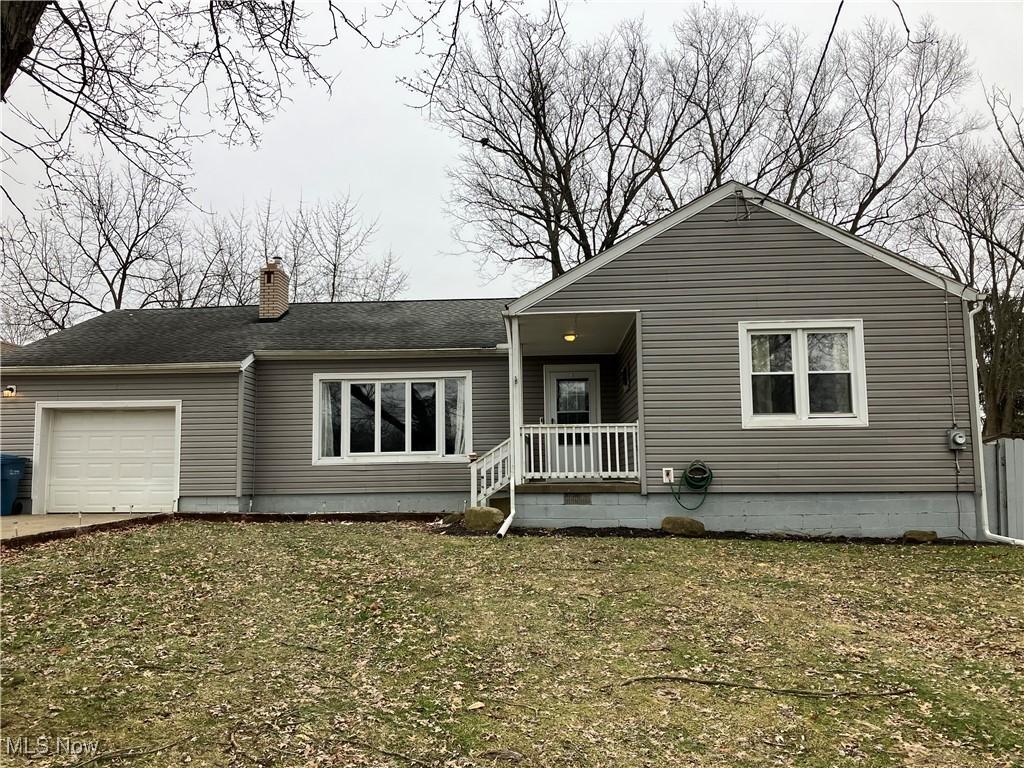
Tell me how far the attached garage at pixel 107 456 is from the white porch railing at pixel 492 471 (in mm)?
5519

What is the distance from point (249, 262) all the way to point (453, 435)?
58.1 feet

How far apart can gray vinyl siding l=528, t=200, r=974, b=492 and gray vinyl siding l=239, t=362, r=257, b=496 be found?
230 inches

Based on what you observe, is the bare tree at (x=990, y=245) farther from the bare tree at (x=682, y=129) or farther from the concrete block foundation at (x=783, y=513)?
the concrete block foundation at (x=783, y=513)

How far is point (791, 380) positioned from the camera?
9.44 metres

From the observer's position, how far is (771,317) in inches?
374

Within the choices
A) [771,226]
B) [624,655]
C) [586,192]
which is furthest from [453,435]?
[586,192]

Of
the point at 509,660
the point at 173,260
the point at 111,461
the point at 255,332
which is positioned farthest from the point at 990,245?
the point at 173,260

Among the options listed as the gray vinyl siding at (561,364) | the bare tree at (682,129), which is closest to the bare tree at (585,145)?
the bare tree at (682,129)

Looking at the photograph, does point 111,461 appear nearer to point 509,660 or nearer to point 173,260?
point 509,660

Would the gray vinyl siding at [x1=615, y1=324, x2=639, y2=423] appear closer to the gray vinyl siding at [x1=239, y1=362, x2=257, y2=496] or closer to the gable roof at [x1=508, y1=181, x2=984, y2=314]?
the gable roof at [x1=508, y1=181, x2=984, y2=314]

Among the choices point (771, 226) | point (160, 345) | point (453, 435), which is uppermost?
point (771, 226)

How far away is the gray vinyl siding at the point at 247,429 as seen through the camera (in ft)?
38.0

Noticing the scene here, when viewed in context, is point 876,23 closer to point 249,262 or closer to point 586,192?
point 586,192

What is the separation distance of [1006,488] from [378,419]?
10134 millimetres
